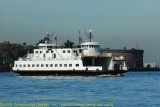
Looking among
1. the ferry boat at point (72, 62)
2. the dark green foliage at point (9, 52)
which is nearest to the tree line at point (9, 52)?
the dark green foliage at point (9, 52)

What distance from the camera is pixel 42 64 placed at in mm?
95000

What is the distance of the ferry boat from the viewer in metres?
90.3

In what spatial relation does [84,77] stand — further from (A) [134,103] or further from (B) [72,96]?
(A) [134,103]

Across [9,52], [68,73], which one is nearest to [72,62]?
[68,73]

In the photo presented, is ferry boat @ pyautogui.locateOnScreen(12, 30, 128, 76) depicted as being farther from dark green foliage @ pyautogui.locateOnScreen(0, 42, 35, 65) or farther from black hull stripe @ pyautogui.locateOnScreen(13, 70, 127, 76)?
dark green foliage @ pyautogui.locateOnScreen(0, 42, 35, 65)

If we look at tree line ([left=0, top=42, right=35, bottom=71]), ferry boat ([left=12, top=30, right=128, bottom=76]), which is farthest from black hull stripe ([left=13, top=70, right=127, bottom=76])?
tree line ([left=0, top=42, right=35, bottom=71])

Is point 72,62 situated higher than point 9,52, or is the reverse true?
point 9,52

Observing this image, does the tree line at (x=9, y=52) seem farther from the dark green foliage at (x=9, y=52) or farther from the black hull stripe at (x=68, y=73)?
the black hull stripe at (x=68, y=73)

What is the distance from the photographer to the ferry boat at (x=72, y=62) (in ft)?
296

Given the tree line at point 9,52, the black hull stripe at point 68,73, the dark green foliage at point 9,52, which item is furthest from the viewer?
the dark green foliage at point 9,52

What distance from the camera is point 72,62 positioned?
3600 inches

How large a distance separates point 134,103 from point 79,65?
4895cm

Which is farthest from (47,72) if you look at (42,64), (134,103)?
(134,103)

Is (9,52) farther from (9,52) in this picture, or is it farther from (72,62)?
(72,62)
